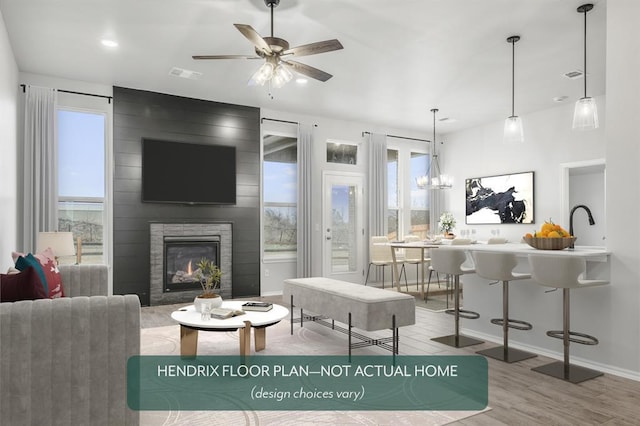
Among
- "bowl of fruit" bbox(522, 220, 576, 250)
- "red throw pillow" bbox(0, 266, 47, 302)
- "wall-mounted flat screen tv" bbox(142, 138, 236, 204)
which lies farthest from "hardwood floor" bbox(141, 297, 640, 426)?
"wall-mounted flat screen tv" bbox(142, 138, 236, 204)

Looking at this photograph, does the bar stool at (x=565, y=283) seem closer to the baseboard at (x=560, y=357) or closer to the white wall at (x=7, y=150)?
the baseboard at (x=560, y=357)

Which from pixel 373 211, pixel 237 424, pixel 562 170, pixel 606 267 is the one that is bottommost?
pixel 237 424

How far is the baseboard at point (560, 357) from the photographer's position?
3335 mm

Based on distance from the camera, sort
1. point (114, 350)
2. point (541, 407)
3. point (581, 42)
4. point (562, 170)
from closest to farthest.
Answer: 1. point (114, 350)
2. point (541, 407)
3. point (581, 42)
4. point (562, 170)

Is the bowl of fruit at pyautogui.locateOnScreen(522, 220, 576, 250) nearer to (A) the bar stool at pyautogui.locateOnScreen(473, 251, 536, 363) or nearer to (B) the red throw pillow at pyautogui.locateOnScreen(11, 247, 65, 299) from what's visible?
(A) the bar stool at pyautogui.locateOnScreen(473, 251, 536, 363)

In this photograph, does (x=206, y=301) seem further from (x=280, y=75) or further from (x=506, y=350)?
(x=506, y=350)

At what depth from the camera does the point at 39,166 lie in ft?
17.5

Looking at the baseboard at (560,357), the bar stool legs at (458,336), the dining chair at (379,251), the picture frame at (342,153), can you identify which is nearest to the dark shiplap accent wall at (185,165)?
the picture frame at (342,153)

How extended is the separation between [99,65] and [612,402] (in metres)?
5.87

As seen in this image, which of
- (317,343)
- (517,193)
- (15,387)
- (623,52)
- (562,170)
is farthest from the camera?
(517,193)

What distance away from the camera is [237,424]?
8.41ft

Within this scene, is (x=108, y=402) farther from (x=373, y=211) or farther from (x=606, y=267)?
(x=373, y=211)

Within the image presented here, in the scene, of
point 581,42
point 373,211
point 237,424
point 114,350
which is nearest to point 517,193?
point 373,211

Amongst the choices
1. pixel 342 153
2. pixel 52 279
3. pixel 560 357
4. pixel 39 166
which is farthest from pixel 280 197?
pixel 560 357
